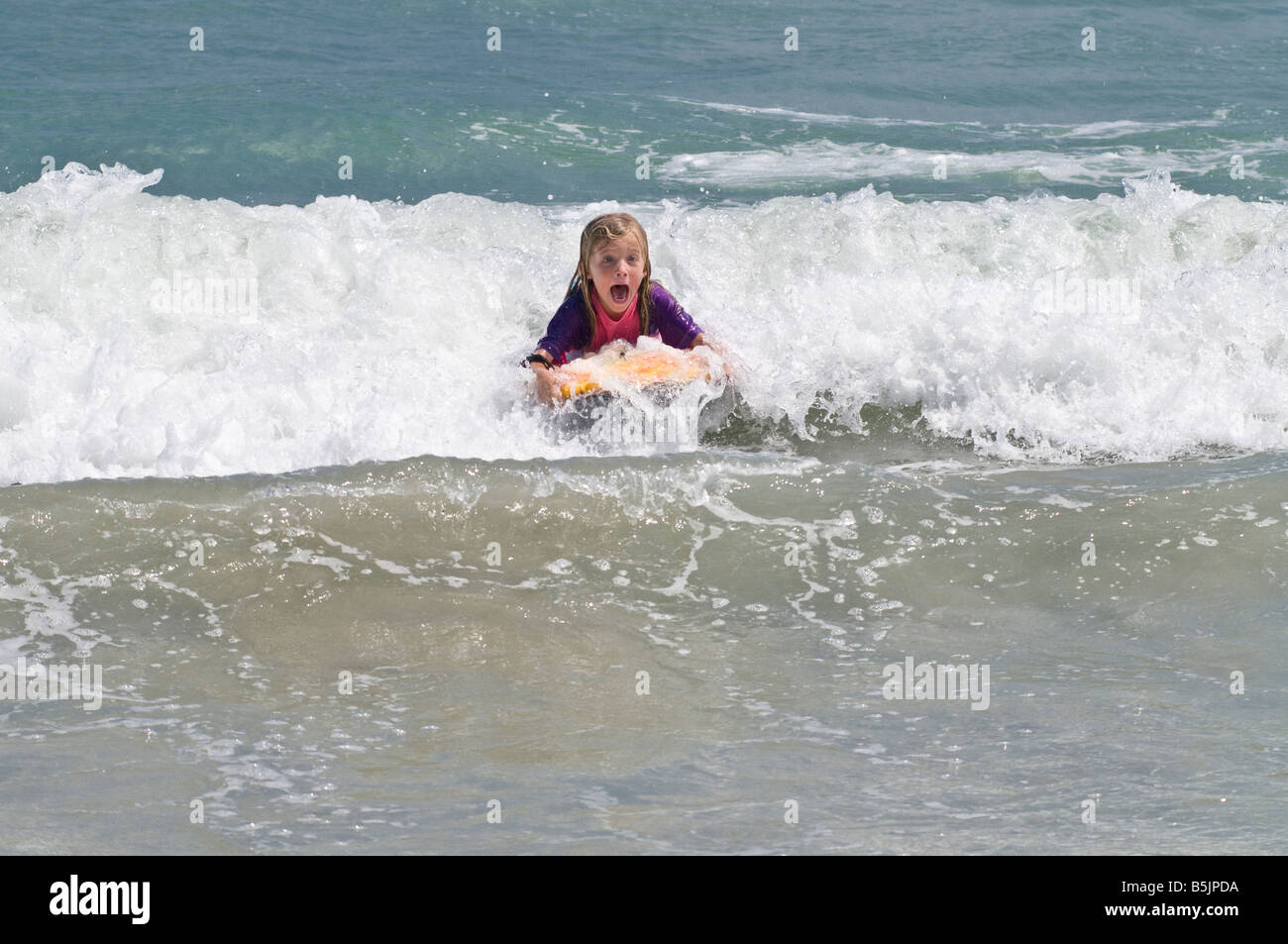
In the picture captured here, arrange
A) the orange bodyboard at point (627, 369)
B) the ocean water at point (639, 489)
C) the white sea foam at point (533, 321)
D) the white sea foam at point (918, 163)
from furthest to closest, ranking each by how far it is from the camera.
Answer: the white sea foam at point (918, 163) → the white sea foam at point (533, 321) → the orange bodyboard at point (627, 369) → the ocean water at point (639, 489)

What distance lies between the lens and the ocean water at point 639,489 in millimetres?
3578

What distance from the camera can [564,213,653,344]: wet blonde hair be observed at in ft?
21.2

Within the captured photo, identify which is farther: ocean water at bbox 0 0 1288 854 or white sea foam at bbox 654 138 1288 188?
white sea foam at bbox 654 138 1288 188

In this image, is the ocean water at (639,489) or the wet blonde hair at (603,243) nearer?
the ocean water at (639,489)

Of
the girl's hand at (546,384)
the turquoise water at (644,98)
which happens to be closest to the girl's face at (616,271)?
the girl's hand at (546,384)

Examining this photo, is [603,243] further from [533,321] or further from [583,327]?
[533,321]

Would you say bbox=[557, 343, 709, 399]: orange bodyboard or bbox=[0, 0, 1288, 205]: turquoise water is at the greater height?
bbox=[0, 0, 1288, 205]: turquoise water

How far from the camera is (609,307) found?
6.66 metres

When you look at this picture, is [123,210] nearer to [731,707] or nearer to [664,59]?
[731,707]

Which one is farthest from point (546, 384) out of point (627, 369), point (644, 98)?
point (644, 98)

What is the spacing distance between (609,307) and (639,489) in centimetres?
148

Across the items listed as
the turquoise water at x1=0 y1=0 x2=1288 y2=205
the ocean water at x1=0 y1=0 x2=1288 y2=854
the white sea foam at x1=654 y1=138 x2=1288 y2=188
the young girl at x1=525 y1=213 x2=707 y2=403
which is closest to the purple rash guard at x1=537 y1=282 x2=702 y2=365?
the young girl at x1=525 y1=213 x2=707 y2=403

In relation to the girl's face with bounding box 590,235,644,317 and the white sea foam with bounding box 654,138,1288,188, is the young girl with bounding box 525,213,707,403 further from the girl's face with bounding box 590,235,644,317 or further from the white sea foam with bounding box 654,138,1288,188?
the white sea foam with bounding box 654,138,1288,188

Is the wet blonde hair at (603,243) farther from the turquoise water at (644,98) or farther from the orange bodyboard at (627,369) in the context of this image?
the turquoise water at (644,98)
